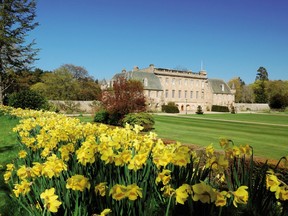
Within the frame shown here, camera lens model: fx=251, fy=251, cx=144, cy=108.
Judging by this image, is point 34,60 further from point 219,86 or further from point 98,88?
point 219,86

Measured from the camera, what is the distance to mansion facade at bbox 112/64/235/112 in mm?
57062

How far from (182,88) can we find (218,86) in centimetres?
1186

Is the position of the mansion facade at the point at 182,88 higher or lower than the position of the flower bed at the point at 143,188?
higher

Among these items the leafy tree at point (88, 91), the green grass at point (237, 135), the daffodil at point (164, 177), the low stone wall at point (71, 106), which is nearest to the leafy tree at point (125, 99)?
the green grass at point (237, 135)

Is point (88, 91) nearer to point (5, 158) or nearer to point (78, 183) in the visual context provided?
point (5, 158)

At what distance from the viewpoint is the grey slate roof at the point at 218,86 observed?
222ft

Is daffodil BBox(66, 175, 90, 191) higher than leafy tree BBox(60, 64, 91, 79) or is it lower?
lower

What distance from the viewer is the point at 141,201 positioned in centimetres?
224

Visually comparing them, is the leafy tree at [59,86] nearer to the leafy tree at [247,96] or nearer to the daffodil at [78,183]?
the daffodil at [78,183]

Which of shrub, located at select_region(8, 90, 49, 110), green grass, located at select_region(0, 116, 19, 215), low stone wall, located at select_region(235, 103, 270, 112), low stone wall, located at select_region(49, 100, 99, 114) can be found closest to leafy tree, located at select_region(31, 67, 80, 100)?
low stone wall, located at select_region(49, 100, 99, 114)

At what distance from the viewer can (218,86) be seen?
69.1 meters

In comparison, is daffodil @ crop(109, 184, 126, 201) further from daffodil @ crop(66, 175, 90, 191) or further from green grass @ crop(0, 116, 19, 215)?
green grass @ crop(0, 116, 19, 215)

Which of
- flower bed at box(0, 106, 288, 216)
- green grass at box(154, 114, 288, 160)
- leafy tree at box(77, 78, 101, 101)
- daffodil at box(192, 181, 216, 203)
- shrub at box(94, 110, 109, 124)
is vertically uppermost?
leafy tree at box(77, 78, 101, 101)

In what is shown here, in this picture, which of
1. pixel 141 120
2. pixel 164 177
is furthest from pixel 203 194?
pixel 141 120
